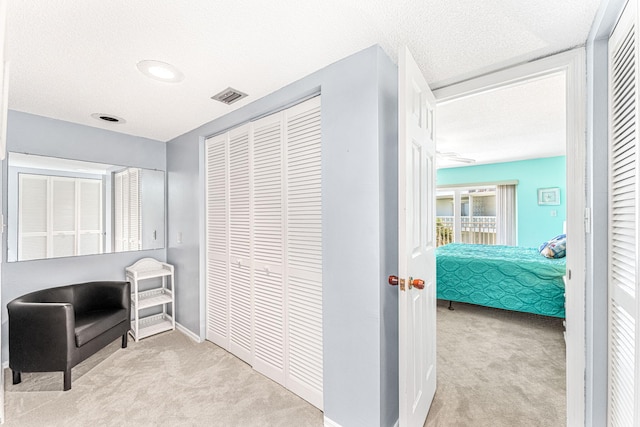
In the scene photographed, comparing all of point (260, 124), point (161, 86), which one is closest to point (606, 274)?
point (260, 124)

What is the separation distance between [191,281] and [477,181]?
5736 millimetres

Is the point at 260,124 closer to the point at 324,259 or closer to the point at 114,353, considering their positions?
the point at 324,259

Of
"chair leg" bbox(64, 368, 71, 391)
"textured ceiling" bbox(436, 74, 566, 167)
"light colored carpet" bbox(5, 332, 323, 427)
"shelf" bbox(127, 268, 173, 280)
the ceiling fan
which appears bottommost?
"light colored carpet" bbox(5, 332, 323, 427)

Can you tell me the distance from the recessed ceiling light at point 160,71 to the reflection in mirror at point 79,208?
1606mm

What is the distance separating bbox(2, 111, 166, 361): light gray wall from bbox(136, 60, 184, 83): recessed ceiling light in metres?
1.55

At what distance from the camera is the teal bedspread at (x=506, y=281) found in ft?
9.45

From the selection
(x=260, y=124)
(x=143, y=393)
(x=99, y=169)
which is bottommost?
(x=143, y=393)

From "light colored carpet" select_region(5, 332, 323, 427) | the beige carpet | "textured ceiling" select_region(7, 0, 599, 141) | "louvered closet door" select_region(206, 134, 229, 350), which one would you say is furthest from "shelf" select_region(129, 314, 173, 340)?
"textured ceiling" select_region(7, 0, 599, 141)

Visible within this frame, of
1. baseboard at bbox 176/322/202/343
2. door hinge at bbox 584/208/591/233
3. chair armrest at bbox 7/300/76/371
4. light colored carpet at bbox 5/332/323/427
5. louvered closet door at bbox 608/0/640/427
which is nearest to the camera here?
louvered closet door at bbox 608/0/640/427

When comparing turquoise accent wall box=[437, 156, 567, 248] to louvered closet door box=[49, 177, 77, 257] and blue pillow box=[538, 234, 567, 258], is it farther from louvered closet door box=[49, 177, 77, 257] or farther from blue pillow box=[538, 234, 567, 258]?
louvered closet door box=[49, 177, 77, 257]

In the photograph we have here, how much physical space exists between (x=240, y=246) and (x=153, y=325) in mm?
1663

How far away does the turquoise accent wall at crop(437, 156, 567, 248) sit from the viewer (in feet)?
16.1

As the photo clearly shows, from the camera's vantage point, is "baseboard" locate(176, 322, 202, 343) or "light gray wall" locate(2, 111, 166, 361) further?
"baseboard" locate(176, 322, 202, 343)

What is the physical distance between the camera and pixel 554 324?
121 inches
